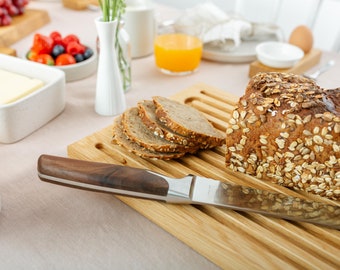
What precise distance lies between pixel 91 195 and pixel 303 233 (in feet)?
1.81

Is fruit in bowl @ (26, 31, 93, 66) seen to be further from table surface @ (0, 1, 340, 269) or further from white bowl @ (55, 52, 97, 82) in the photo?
table surface @ (0, 1, 340, 269)

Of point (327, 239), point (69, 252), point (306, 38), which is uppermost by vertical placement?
point (306, 38)

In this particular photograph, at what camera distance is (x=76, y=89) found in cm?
180

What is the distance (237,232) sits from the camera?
1.05 meters

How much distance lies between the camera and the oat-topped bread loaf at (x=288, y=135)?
1.11m

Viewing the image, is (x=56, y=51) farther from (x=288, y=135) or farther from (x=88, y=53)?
(x=288, y=135)

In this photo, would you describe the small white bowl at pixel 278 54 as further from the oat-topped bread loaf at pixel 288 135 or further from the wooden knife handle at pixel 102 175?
the wooden knife handle at pixel 102 175

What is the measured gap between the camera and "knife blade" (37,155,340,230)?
1.08 metres

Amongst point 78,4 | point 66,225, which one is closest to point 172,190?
point 66,225

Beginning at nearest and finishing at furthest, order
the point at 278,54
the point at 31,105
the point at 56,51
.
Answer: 1. the point at 31,105
2. the point at 56,51
3. the point at 278,54

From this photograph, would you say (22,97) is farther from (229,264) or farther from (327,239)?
(327,239)

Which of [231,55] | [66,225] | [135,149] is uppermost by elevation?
[231,55]

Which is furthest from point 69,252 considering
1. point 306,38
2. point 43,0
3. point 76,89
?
point 43,0

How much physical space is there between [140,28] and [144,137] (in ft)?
2.76
